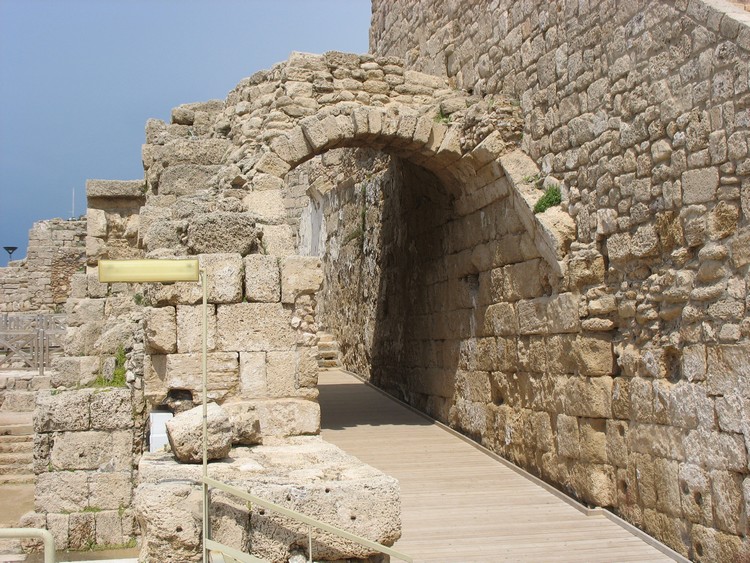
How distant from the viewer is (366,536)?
369cm

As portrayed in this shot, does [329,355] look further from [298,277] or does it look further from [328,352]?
[298,277]

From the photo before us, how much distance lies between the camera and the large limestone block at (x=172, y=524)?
3654 millimetres

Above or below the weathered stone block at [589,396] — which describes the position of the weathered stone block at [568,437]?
below

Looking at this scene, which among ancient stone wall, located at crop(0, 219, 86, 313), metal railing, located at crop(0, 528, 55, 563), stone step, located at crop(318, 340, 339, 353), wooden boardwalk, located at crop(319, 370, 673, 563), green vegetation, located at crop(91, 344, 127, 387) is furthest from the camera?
ancient stone wall, located at crop(0, 219, 86, 313)

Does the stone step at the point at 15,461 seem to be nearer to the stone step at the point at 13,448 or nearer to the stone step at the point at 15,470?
the stone step at the point at 15,470

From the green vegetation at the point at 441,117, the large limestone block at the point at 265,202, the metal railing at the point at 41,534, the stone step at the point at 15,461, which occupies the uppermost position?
the green vegetation at the point at 441,117

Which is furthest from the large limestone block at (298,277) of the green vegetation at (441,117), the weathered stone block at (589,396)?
the green vegetation at (441,117)

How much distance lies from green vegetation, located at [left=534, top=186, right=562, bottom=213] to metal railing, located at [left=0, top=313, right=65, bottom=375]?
1085 centimetres

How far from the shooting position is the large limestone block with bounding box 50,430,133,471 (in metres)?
7.66

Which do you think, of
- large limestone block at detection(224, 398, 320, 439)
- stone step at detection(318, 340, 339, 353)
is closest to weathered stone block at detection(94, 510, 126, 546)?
large limestone block at detection(224, 398, 320, 439)

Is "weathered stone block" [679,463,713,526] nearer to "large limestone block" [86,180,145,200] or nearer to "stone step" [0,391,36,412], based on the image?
"large limestone block" [86,180,145,200]

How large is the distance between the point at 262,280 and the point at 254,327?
0.33m

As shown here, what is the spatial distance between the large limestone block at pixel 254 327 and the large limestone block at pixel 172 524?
1958mm

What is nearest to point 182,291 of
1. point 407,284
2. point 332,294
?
point 407,284
